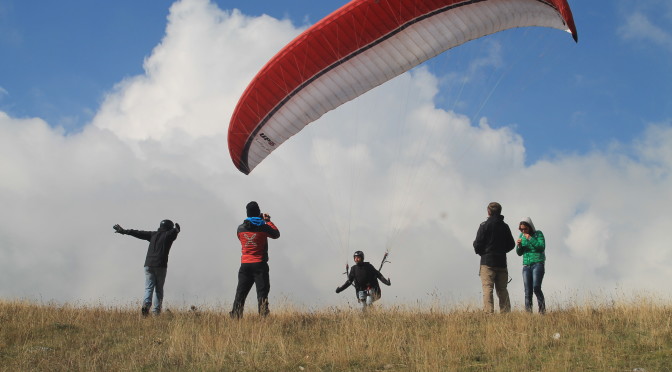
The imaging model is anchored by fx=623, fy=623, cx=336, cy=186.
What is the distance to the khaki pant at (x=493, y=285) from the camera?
32.5ft

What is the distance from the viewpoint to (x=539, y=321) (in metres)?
8.80

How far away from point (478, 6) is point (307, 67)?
349 cm

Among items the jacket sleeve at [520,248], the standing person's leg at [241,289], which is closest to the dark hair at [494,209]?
the jacket sleeve at [520,248]

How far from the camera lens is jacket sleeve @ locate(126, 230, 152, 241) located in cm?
1101

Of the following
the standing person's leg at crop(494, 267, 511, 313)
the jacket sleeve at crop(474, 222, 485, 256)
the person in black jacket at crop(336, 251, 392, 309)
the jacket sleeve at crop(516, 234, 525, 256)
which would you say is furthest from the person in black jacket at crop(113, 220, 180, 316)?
the jacket sleeve at crop(516, 234, 525, 256)

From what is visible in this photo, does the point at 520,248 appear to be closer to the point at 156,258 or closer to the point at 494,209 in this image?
the point at 494,209

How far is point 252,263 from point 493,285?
3854mm

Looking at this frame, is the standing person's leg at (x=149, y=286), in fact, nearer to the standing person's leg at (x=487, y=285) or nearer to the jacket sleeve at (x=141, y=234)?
the jacket sleeve at (x=141, y=234)

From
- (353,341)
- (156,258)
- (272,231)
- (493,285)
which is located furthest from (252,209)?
(493,285)

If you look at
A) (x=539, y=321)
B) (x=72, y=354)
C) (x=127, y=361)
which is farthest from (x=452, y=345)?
(x=72, y=354)

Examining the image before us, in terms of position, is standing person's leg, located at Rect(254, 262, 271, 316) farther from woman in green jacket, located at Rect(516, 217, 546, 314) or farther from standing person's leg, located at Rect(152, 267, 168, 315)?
woman in green jacket, located at Rect(516, 217, 546, 314)

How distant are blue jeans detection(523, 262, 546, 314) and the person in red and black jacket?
4152mm

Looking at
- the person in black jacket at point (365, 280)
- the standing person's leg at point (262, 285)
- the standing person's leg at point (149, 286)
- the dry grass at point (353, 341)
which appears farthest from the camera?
the person in black jacket at point (365, 280)

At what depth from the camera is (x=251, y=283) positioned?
991cm
